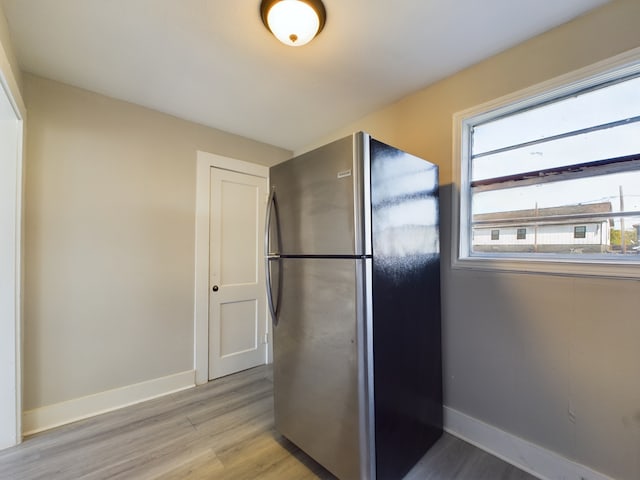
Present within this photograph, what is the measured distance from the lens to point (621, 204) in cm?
137

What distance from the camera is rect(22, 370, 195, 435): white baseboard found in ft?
6.13

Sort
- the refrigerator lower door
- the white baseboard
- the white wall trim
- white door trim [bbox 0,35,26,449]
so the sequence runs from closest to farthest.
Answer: the refrigerator lower door → the white wall trim → white door trim [bbox 0,35,26,449] → the white baseboard

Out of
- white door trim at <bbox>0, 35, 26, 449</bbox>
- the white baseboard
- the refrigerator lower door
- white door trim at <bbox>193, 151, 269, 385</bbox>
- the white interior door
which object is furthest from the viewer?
the white interior door

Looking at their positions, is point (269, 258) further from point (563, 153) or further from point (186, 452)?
point (563, 153)

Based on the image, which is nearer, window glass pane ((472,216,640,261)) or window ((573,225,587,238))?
window glass pane ((472,216,640,261))

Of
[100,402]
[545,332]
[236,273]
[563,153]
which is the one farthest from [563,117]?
[100,402]

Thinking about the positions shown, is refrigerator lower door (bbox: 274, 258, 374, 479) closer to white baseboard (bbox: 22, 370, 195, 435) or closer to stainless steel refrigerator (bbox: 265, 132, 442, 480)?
stainless steel refrigerator (bbox: 265, 132, 442, 480)

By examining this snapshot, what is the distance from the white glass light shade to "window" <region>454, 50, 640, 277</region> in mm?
1104

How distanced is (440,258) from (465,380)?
0.80 meters

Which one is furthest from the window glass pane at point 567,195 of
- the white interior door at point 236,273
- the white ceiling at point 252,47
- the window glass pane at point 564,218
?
the white interior door at point 236,273

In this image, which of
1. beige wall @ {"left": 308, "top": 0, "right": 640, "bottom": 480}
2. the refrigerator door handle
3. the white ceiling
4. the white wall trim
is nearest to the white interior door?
the white ceiling

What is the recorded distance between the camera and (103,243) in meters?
2.12

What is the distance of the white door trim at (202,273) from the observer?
2.56m

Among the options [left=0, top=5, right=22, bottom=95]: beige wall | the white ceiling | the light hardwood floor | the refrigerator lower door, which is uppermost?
the white ceiling
